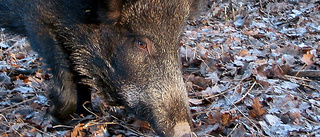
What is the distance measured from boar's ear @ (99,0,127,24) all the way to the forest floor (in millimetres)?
969

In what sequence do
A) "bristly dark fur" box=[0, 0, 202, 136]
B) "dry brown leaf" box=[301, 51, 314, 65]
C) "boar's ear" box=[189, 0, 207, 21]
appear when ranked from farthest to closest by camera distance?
"dry brown leaf" box=[301, 51, 314, 65], "boar's ear" box=[189, 0, 207, 21], "bristly dark fur" box=[0, 0, 202, 136]

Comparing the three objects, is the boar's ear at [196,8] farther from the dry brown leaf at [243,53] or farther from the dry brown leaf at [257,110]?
the dry brown leaf at [243,53]

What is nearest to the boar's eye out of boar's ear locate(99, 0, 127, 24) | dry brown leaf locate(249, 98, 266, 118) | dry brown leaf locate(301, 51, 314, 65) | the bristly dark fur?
the bristly dark fur

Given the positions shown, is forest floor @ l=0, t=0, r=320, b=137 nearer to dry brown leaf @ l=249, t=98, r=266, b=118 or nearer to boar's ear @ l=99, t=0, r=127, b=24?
dry brown leaf @ l=249, t=98, r=266, b=118

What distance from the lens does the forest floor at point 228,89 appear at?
9.46ft

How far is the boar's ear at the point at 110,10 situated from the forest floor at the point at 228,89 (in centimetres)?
97

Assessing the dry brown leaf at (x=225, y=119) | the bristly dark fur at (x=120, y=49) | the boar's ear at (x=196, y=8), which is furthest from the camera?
the boar's ear at (x=196, y=8)

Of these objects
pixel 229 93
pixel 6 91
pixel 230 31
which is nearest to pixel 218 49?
pixel 230 31

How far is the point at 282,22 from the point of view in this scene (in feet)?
22.0

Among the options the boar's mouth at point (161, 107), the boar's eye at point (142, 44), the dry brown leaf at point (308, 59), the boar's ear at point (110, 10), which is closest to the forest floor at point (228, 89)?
the dry brown leaf at point (308, 59)

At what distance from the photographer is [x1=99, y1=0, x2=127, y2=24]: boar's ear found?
8.43 ft

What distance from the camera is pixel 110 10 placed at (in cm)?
263

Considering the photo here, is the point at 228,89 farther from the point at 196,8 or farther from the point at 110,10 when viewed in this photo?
the point at 110,10

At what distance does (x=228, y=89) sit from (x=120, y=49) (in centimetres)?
141
